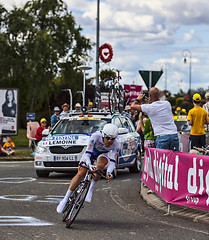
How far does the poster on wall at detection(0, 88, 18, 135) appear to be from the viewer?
27.4 m

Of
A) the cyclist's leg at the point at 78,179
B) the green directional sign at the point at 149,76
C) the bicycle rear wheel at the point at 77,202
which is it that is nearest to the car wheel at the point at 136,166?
the green directional sign at the point at 149,76

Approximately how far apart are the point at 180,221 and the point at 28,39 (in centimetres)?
4295

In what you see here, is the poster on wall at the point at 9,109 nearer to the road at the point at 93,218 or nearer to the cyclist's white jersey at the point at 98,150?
the road at the point at 93,218

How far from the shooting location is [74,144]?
14.9 metres

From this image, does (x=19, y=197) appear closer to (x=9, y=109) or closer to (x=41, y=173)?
(x=41, y=173)

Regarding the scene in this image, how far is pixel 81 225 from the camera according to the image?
27.6 feet

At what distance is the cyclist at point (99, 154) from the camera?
8.38 meters

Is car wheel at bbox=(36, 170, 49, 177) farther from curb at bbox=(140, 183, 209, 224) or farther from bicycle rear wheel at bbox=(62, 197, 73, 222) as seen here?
bicycle rear wheel at bbox=(62, 197, 73, 222)

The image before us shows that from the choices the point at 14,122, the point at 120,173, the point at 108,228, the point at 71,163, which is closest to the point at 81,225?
the point at 108,228

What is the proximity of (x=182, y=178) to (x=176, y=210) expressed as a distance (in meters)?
0.61

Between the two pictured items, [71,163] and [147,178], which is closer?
[147,178]

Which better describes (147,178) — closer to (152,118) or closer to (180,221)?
(152,118)

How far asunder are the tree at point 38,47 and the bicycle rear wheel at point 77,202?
134 feet

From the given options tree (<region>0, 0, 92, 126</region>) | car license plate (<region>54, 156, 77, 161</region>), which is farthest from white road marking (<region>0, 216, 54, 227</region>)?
tree (<region>0, 0, 92, 126</region>)
